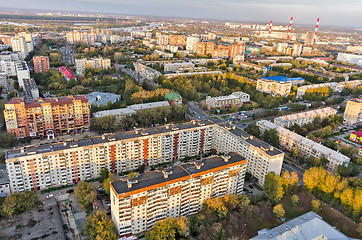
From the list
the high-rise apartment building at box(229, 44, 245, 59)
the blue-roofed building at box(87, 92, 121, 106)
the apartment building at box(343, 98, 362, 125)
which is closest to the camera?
the apartment building at box(343, 98, 362, 125)

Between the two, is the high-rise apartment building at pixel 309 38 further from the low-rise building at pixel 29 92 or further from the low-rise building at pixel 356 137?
the low-rise building at pixel 29 92

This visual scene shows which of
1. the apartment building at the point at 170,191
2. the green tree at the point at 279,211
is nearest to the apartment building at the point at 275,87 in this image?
the apartment building at the point at 170,191

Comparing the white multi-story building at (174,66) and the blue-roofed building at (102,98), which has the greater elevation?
the white multi-story building at (174,66)

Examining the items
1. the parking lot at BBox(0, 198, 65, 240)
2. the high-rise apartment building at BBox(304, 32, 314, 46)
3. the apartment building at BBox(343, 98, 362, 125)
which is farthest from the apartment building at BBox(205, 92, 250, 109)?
the high-rise apartment building at BBox(304, 32, 314, 46)

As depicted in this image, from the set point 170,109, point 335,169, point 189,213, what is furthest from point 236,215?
point 170,109

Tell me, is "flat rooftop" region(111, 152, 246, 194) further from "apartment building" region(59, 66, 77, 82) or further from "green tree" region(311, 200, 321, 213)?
"apartment building" region(59, 66, 77, 82)

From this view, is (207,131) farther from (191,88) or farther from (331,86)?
(331,86)
